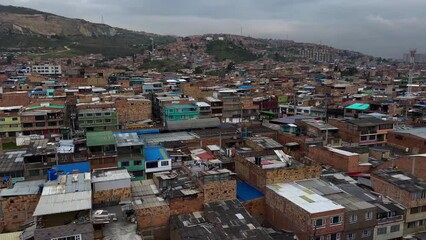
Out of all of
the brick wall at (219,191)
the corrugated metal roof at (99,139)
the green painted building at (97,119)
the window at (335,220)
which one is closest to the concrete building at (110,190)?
A: the brick wall at (219,191)

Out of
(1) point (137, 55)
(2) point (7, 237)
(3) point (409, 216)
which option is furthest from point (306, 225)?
(1) point (137, 55)

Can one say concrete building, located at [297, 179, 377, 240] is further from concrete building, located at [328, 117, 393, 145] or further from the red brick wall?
concrete building, located at [328, 117, 393, 145]

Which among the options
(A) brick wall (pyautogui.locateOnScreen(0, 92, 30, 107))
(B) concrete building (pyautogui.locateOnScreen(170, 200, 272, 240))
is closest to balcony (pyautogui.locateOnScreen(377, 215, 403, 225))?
(B) concrete building (pyautogui.locateOnScreen(170, 200, 272, 240))

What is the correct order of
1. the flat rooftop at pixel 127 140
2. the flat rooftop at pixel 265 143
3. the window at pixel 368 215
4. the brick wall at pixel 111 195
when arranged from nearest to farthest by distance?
the window at pixel 368 215
the brick wall at pixel 111 195
the flat rooftop at pixel 127 140
the flat rooftop at pixel 265 143

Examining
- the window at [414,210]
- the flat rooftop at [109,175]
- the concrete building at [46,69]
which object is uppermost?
the concrete building at [46,69]

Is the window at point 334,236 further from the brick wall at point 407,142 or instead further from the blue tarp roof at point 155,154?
the brick wall at point 407,142

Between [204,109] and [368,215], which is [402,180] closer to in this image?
[368,215]

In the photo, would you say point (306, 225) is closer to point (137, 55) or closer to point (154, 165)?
point (154, 165)
